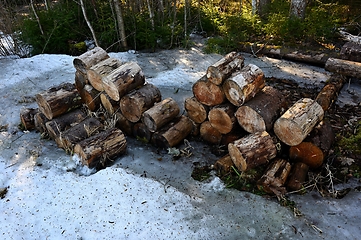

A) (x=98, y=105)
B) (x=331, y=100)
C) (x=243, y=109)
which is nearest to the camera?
(x=243, y=109)

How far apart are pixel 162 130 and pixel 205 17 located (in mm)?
6681

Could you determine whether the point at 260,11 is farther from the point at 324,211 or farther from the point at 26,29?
the point at 324,211

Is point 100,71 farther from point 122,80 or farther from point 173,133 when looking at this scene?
point 173,133

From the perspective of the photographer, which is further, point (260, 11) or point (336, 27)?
point (260, 11)

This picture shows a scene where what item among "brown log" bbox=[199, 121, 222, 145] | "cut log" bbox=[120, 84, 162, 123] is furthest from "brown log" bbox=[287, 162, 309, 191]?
"cut log" bbox=[120, 84, 162, 123]

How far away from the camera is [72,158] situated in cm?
433

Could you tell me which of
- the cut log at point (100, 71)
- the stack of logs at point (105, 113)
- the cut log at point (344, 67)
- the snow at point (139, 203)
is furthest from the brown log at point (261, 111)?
the cut log at point (344, 67)

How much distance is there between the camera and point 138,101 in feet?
15.3

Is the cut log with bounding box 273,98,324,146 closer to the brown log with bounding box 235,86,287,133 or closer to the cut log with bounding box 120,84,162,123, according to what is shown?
the brown log with bounding box 235,86,287,133

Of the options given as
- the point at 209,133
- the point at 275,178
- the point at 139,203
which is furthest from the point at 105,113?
the point at 275,178

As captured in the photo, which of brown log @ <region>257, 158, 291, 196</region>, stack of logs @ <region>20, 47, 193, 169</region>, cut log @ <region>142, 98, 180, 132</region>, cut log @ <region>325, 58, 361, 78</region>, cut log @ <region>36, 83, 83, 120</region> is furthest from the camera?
cut log @ <region>325, 58, 361, 78</region>

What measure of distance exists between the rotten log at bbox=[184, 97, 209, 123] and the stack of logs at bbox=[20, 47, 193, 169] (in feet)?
0.49

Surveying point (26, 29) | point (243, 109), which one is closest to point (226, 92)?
point (243, 109)

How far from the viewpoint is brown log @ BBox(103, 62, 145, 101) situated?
463cm
